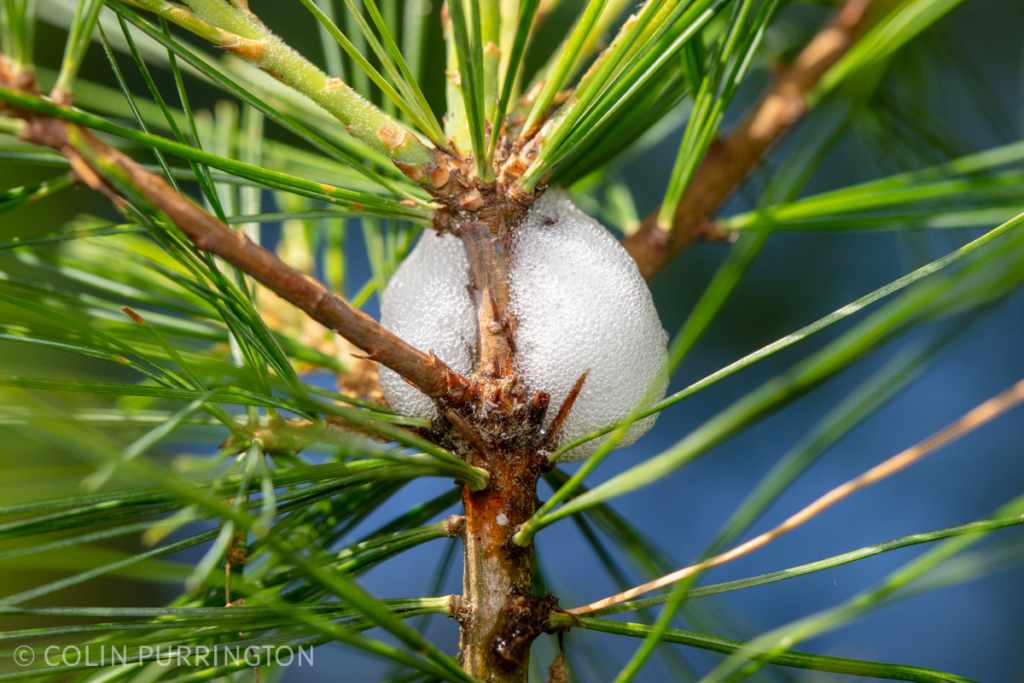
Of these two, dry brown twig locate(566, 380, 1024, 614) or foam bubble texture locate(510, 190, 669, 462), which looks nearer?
dry brown twig locate(566, 380, 1024, 614)

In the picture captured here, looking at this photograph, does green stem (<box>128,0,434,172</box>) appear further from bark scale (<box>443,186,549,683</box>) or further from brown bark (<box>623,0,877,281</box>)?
brown bark (<box>623,0,877,281</box>)

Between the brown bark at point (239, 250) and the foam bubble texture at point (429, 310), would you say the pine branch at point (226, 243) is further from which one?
the foam bubble texture at point (429, 310)

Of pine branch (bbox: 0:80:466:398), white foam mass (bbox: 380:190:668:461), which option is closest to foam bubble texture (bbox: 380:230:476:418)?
white foam mass (bbox: 380:190:668:461)

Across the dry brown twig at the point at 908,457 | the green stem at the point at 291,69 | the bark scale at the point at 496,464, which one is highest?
the green stem at the point at 291,69

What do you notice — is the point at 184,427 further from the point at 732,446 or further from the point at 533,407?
the point at 732,446

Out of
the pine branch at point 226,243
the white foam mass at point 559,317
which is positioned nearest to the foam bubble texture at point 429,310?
the white foam mass at point 559,317

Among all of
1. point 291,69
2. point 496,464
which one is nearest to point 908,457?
point 496,464
